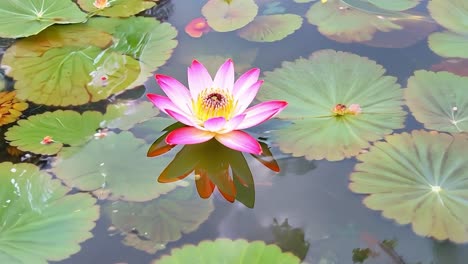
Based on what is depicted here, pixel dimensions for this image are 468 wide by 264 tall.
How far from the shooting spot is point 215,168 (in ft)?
3.92

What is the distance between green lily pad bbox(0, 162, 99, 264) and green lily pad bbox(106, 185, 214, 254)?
6 cm

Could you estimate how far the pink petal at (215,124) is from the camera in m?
1.14

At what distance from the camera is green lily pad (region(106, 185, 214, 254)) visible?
1.06 meters

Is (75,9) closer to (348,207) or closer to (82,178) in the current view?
(82,178)

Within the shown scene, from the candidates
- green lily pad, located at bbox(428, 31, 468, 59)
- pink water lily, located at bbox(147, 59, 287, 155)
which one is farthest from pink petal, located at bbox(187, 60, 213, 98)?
green lily pad, located at bbox(428, 31, 468, 59)

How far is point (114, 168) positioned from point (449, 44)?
93 centimetres

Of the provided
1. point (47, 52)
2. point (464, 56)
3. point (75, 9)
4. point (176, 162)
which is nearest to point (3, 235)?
point (176, 162)

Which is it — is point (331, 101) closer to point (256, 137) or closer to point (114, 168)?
point (256, 137)

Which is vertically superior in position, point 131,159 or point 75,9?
point 75,9

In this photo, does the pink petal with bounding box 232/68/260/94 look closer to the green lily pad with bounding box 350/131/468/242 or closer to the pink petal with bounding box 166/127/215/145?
the pink petal with bounding box 166/127/215/145

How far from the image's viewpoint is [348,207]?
3.64 feet

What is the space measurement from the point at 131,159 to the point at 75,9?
675mm

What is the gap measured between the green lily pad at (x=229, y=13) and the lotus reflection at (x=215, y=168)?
0.50m

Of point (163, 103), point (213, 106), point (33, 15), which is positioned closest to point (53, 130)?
point (163, 103)
